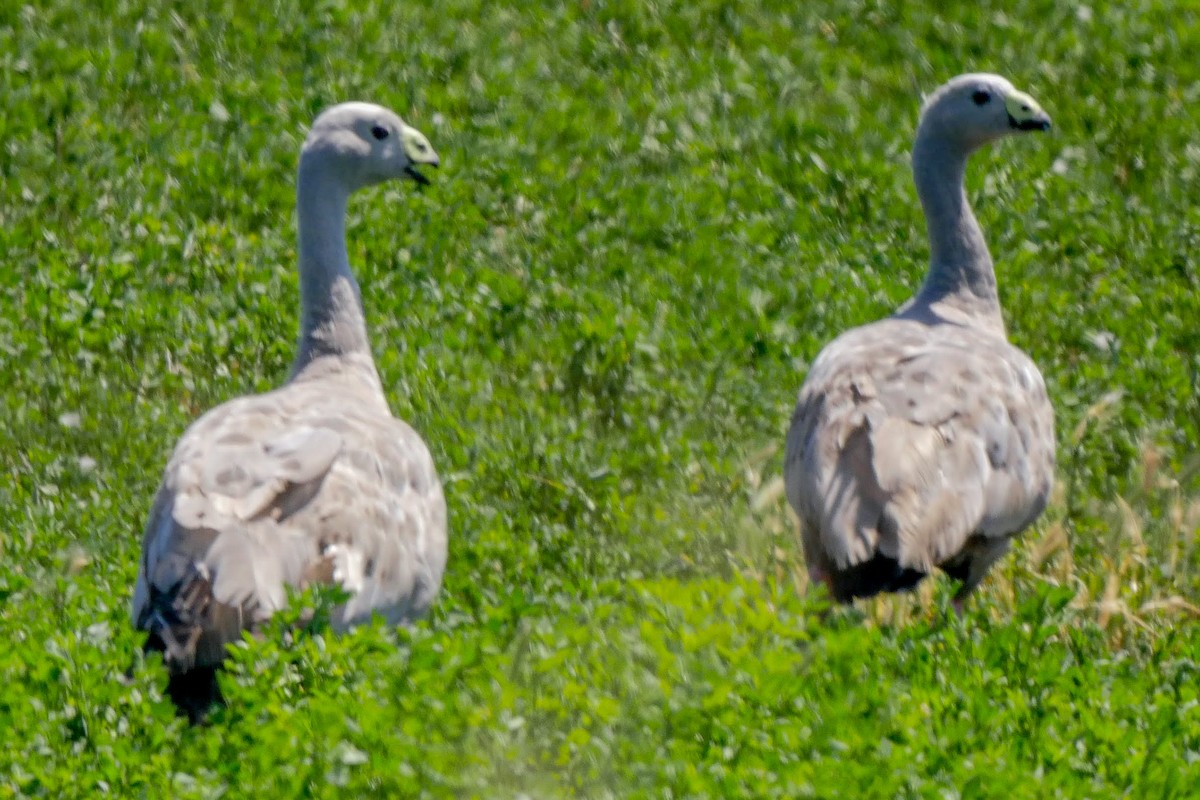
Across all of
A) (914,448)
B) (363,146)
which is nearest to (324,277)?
(363,146)

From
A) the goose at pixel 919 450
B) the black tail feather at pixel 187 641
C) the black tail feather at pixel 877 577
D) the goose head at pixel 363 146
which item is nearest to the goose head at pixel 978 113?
the goose at pixel 919 450

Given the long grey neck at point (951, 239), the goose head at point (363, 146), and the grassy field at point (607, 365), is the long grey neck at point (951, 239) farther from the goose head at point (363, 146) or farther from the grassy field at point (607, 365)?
the goose head at point (363, 146)

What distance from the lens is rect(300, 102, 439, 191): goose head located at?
8070 mm

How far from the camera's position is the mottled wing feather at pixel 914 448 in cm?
678

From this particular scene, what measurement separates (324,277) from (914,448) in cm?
229

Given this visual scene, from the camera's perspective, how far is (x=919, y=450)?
7.02 m

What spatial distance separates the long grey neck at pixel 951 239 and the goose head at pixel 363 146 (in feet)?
6.69

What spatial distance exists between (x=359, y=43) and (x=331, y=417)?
19.7ft

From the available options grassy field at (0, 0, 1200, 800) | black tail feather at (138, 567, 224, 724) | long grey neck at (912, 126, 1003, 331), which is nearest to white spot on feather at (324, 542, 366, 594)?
grassy field at (0, 0, 1200, 800)

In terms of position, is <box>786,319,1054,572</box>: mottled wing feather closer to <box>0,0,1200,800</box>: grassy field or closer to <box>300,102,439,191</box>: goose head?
<box>0,0,1200,800</box>: grassy field

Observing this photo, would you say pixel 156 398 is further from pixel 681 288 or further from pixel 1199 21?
pixel 1199 21

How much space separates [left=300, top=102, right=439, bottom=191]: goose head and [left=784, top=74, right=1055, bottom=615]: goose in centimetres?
173

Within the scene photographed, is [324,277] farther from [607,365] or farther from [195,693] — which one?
[195,693]

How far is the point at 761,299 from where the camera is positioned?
→ 32.6 feet
